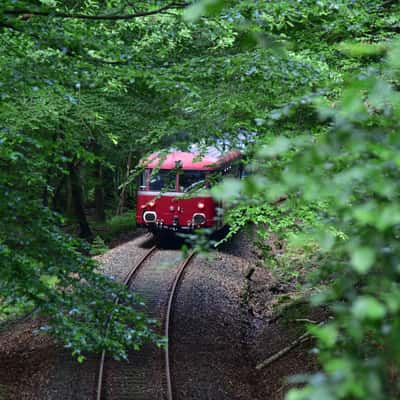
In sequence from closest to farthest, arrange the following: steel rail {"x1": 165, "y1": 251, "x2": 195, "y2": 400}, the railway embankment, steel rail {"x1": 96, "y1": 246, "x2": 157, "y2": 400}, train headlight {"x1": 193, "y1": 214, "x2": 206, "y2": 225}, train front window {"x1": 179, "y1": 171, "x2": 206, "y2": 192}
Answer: steel rail {"x1": 96, "y1": 246, "x2": 157, "y2": 400} → steel rail {"x1": 165, "y1": 251, "x2": 195, "y2": 400} → the railway embankment → train front window {"x1": 179, "y1": 171, "x2": 206, "y2": 192} → train headlight {"x1": 193, "y1": 214, "x2": 206, "y2": 225}

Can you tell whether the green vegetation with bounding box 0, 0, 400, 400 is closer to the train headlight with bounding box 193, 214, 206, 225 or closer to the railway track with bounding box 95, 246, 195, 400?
the railway track with bounding box 95, 246, 195, 400

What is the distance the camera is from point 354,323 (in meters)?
1.86

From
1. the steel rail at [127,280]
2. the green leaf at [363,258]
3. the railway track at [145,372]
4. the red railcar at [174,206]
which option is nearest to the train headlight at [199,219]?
the red railcar at [174,206]

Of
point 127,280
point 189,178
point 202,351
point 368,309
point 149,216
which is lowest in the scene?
point 202,351

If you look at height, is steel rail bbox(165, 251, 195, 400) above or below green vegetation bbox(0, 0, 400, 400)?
below

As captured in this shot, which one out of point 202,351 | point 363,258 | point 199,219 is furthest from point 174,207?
point 363,258

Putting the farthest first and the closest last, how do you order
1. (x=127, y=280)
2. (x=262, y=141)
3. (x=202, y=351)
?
1. (x=127, y=280)
2. (x=202, y=351)
3. (x=262, y=141)

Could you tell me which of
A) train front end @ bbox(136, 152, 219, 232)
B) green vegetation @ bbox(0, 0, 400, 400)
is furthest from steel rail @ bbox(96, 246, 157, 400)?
green vegetation @ bbox(0, 0, 400, 400)

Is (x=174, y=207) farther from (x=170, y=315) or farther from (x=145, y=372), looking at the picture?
(x=145, y=372)

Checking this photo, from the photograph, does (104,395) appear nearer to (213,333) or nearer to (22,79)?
(213,333)

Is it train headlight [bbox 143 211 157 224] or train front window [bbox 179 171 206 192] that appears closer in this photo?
train front window [bbox 179 171 206 192]

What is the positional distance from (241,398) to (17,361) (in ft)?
15.4

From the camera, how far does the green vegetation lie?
2.13 meters

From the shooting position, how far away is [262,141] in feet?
22.9
